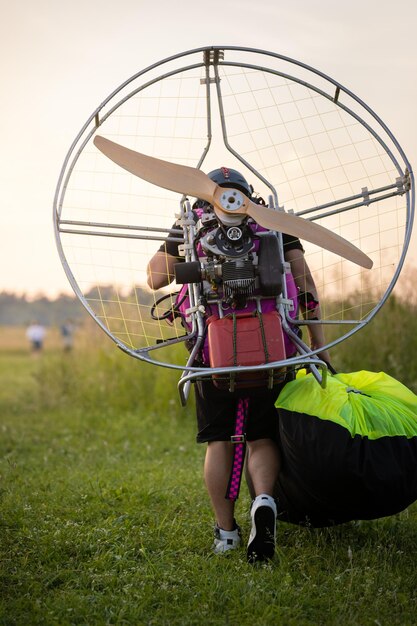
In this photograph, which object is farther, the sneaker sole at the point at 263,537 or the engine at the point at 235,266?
the sneaker sole at the point at 263,537

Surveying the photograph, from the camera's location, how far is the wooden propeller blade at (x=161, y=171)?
3721mm

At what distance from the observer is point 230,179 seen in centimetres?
393

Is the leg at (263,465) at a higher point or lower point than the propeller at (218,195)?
lower

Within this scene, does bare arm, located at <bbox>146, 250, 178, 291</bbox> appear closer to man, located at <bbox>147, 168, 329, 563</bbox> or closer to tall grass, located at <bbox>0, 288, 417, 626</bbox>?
man, located at <bbox>147, 168, 329, 563</bbox>

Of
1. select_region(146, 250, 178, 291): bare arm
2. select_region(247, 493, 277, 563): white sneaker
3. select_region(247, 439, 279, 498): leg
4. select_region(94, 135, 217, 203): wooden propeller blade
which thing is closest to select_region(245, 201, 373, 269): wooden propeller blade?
select_region(94, 135, 217, 203): wooden propeller blade

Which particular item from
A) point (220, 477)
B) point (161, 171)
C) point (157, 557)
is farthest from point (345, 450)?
point (161, 171)

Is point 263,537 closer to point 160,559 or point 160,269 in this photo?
point 160,559

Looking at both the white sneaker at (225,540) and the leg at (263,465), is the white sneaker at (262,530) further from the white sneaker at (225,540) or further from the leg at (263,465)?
the white sneaker at (225,540)

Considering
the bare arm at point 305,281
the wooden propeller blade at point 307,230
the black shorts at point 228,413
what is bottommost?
the black shorts at point 228,413

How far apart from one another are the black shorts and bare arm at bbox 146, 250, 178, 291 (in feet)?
1.81

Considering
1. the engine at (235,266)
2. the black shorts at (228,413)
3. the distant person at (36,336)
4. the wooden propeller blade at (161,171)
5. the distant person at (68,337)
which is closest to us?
the engine at (235,266)

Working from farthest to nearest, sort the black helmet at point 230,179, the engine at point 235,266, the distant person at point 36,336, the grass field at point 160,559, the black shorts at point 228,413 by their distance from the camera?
the distant person at point 36,336 → the black shorts at point 228,413 → the black helmet at point 230,179 → the engine at point 235,266 → the grass field at point 160,559

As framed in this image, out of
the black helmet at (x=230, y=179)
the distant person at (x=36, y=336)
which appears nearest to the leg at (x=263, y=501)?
the black helmet at (x=230, y=179)

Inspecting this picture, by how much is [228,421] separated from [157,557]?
2.50ft
